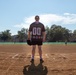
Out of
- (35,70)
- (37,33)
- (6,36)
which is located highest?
(6,36)

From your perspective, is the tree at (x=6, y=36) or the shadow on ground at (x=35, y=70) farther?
the tree at (x=6, y=36)

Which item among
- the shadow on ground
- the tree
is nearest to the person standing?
the shadow on ground

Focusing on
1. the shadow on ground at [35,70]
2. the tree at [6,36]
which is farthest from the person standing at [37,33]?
the tree at [6,36]

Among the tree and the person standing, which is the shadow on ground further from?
the tree

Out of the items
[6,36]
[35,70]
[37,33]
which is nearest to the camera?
[35,70]

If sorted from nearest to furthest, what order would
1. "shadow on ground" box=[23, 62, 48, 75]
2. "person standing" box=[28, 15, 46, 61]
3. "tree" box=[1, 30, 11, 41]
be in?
1. "shadow on ground" box=[23, 62, 48, 75]
2. "person standing" box=[28, 15, 46, 61]
3. "tree" box=[1, 30, 11, 41]

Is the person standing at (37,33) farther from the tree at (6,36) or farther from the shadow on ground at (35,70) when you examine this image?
the tree at (6,36)

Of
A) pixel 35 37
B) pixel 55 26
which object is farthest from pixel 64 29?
pixel 35 37

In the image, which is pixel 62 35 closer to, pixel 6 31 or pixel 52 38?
pixel 52 38

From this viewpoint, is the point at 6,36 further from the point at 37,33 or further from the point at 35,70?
the point at 35,70

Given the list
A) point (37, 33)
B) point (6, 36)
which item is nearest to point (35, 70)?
point (37, 33)

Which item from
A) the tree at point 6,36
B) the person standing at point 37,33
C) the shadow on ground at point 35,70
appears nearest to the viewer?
the shadow on ground at point 35,70

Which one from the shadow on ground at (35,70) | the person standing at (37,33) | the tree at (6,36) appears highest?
the tree at (6,36)

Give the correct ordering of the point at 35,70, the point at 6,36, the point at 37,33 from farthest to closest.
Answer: the point at 6,36
the point at 37,33
the point at 35,70
